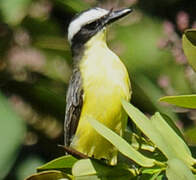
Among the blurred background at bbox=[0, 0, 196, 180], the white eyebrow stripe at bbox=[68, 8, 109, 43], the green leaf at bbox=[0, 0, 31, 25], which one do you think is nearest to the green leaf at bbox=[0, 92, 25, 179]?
the blurred background at bbox=[0, 0, 196, 180]

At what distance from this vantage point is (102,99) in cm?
221

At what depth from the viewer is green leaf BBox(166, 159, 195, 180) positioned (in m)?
0.93

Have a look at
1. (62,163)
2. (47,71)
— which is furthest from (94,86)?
(62,163)

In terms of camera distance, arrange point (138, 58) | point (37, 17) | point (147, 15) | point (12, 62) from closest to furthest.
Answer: point (12, 62)
point (37, 17)
point (138, 58)
point (147, 15)

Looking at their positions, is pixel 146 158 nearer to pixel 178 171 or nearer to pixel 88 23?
pixel 178 171

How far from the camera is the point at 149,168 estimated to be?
42.8 inches

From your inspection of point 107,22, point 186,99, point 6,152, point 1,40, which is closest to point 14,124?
point 6,152

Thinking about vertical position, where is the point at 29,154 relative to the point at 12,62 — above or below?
below

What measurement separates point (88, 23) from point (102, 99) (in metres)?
0.52

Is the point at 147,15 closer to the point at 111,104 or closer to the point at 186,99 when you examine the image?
the point at 111,104

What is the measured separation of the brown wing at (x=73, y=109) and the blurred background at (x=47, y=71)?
8 cm

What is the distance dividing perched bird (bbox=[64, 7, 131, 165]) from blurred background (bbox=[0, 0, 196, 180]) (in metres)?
0.06

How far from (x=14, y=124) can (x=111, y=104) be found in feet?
1.26

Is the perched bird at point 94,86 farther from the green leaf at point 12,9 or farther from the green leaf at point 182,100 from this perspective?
the green leaf at point 182,100
